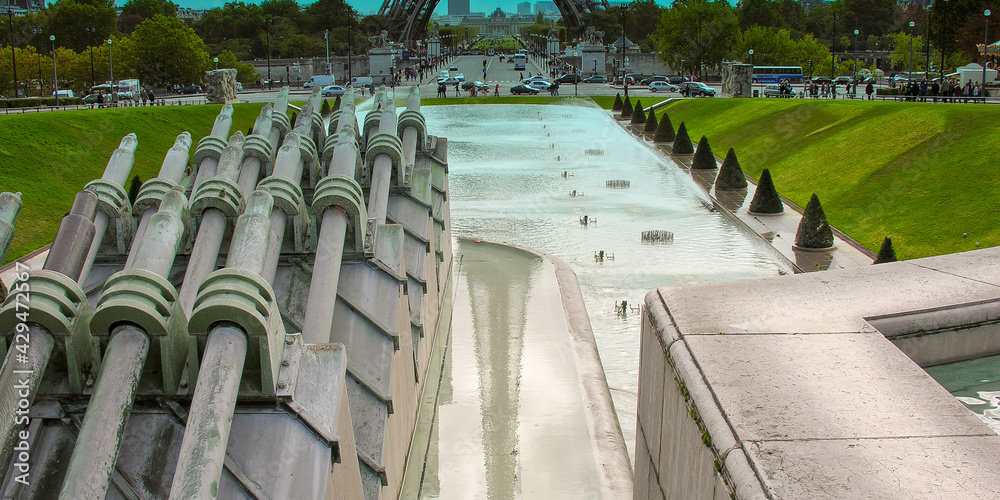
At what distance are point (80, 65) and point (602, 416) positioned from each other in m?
75.7

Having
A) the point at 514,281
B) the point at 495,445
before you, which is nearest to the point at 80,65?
the point at 514,281

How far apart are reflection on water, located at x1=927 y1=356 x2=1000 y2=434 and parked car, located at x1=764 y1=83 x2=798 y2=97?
5834 centimetres

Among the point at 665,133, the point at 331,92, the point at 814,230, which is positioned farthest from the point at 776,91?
the point at 814,230

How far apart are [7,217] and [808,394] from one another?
6.98 metres

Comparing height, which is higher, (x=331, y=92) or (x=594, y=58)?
(x=594, y=58)

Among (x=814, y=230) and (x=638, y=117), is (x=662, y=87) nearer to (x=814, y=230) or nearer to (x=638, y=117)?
(x=638, y=117)

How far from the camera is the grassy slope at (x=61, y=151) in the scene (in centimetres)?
2792

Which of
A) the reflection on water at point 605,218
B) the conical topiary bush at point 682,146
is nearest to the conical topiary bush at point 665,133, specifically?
the reflection on water at point 605,218

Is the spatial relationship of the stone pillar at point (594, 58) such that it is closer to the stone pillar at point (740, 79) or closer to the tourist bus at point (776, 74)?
the tourist bus at point (776, 74)

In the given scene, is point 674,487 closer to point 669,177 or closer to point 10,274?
point 10,274

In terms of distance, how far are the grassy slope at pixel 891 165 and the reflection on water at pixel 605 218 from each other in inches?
136

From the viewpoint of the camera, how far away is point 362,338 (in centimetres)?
1013

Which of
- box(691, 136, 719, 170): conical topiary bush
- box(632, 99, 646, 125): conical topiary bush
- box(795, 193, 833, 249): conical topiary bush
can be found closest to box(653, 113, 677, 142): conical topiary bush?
box(632, 99, 646, 125): conical topiary bush

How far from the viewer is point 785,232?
2436 cm
